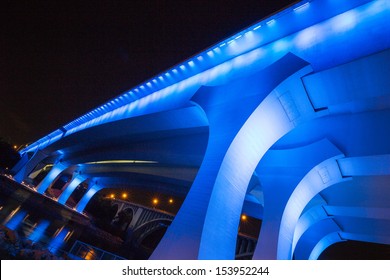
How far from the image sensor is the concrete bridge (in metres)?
5.57

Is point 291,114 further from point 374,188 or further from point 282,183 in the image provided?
point 374,188

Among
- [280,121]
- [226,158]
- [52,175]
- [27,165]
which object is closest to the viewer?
[226,158]

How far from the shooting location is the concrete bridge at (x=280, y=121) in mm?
5566

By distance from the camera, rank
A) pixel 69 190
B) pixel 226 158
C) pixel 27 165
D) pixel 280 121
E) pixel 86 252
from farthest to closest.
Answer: pixel 69 190
pixel 27 165
pixel 86 252
pixel 280 121
pixel 226 158

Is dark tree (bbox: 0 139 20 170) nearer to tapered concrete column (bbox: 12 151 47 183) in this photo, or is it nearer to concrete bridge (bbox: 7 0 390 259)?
tapered concrete column (bbox: 12 151 47 183)

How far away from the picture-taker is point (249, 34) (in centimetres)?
750

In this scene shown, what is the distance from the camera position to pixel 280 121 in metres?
7.16

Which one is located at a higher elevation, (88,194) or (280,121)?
(280,121)

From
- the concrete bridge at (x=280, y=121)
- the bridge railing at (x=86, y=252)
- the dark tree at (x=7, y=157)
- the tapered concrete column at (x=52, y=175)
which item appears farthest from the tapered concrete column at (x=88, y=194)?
the concrete bridge at (x=280, y=121)

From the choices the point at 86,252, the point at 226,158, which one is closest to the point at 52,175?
the point at 86,252

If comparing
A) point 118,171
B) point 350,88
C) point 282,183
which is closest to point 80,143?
point 118,171

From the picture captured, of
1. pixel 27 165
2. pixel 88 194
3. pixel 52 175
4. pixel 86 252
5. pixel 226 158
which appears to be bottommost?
pixel 86 252

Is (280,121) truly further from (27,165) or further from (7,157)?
(7,157)

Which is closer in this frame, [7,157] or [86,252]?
[86,252]
